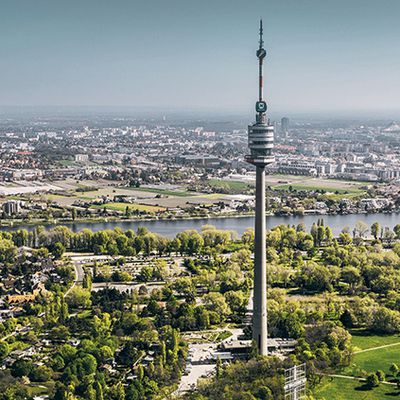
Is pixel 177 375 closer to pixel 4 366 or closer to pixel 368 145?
pixel 4 366

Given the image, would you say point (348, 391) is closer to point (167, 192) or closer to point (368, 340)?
point (368, 340)

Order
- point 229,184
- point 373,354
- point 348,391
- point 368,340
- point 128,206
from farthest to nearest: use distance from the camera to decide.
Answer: point 229,184 < point 128,206 < point 368,340 < point 373,354 < point 348,391

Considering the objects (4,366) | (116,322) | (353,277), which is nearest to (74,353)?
(4,366)

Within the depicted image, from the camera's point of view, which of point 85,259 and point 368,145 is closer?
point 85,259

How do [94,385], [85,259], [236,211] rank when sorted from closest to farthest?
[94,385], [85,259], [236,211]

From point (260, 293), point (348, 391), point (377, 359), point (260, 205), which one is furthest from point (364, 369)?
point (260, 205)

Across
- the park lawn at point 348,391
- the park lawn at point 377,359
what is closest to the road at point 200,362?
the park lawn at point 348,391

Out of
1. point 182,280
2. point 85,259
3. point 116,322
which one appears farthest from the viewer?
point 85,259
